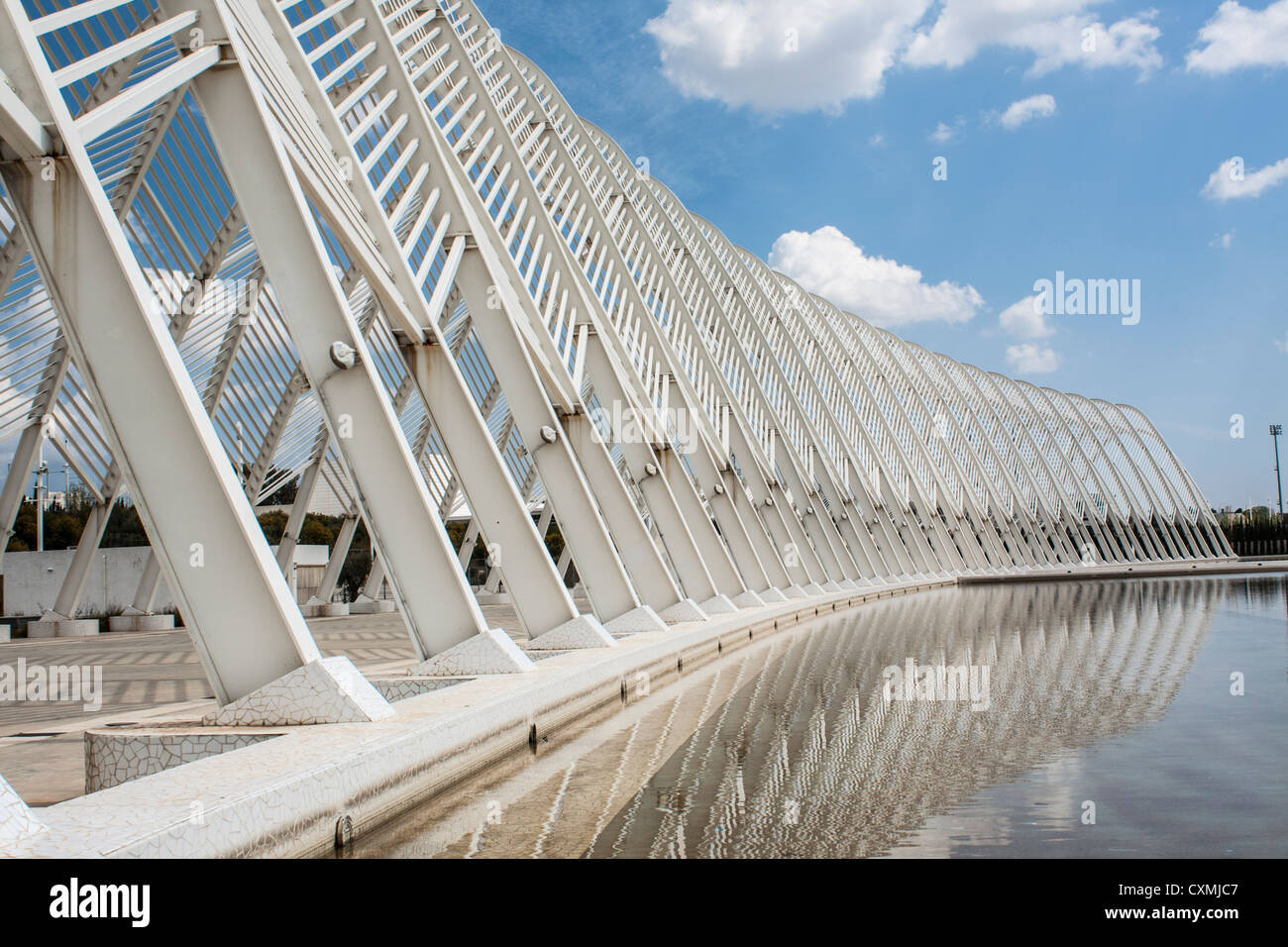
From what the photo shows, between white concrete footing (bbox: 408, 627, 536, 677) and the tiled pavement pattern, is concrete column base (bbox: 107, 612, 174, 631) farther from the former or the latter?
white concrete footing (bbox: 408, 627, 536, 677)

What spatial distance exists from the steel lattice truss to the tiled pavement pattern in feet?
3.50

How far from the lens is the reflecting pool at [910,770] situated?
13.7 feet

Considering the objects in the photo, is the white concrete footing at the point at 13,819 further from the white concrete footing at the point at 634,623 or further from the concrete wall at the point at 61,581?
the concrete wall at the point at 61,581

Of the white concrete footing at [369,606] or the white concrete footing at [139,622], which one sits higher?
the white concrete footing at [369,606]

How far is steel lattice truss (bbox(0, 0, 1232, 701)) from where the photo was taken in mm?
5301

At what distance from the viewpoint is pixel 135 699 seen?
28.6ft

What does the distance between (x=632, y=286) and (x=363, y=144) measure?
4963 mm

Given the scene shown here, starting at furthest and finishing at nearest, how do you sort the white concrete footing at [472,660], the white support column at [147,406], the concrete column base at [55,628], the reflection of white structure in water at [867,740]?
the concrete column base at [55,628] < the white concrete footing at [472,660] < the white support column at [147,406] < the reflection of white structure in water at [867,740]

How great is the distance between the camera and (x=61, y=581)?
29.5 m

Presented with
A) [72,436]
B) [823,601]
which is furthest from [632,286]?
[72,436]

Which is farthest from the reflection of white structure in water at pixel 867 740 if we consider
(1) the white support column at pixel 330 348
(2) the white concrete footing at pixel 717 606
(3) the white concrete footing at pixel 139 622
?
(3) the white concrete footing at pixel 139 622

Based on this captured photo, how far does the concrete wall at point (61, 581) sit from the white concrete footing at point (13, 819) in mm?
28000

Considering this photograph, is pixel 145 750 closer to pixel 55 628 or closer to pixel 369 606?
pixel 55 628
